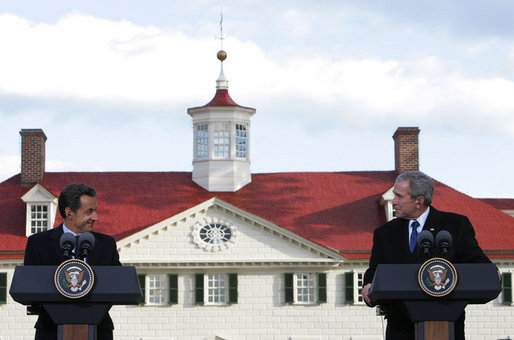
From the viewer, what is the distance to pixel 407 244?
9234mm

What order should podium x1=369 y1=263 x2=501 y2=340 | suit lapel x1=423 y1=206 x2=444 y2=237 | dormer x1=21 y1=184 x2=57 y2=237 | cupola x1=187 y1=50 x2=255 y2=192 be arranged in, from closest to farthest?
podium x1=369 y1=263 x2=501 y2=340, suit lapel x1=423 y1=206 x2=444 y2=237, dormer x1=21 y1=184 x2=57 y2=237, cupola x1=187 y1=50 x2=255 y2=192

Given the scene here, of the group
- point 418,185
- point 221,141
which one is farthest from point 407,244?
point 221,141

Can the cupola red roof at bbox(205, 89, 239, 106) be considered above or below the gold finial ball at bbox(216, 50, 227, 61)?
below

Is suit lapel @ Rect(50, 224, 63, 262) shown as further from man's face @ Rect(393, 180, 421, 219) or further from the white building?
the white building

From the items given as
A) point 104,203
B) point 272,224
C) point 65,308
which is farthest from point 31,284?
point 104,203

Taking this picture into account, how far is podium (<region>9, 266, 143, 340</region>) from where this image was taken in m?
8.52

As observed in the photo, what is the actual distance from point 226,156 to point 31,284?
38.5m

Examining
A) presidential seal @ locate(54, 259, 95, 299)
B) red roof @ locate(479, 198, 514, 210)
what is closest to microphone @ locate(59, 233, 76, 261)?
presidential seal @ locate(54, 259, 95, 299)

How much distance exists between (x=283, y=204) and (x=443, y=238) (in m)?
36.2

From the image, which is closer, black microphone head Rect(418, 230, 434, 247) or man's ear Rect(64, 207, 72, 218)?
black microphone head Rect(418, 230, 434, 247)

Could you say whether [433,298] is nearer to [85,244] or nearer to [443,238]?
[443,238]

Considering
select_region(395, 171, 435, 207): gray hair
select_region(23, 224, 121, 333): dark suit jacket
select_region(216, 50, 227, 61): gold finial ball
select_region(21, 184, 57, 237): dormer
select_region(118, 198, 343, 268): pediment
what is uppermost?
select_region(216, 50, 227, 61): gold finial ball

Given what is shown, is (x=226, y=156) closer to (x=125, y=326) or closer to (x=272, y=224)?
(x=272, y=224)

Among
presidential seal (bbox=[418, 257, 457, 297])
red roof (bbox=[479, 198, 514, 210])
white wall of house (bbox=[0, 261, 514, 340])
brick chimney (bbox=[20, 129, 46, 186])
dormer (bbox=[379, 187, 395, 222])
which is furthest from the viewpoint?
red roof (bbox=[479, 198, 514, 210])
